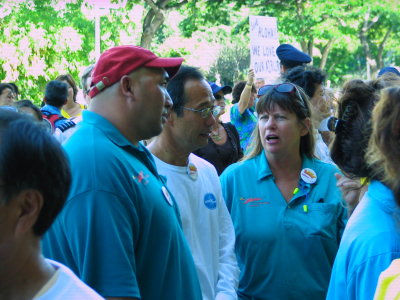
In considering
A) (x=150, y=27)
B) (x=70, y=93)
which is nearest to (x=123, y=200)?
(x=70, y=93)

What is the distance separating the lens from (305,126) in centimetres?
444

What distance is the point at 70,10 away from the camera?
17000 millimetres

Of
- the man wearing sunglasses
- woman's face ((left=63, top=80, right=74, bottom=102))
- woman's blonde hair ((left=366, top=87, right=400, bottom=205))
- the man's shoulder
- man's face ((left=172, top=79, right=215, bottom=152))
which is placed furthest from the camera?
woman's face ((left=63, top=80, right=74, bottom=102))

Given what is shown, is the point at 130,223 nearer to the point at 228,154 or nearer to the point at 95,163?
the point at 95,163

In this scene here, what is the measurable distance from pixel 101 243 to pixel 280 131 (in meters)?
2.23

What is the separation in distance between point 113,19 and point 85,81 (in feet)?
44.5

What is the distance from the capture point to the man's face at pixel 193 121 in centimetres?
373

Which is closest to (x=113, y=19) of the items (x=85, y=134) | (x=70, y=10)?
(x=70, y=10)

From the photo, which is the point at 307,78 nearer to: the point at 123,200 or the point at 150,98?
the point at 150,98

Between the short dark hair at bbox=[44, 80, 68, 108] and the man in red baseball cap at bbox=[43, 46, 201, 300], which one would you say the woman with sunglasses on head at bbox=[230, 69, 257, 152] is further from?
the man in red baseball cap at bbox=[43, 46, 201, 300]

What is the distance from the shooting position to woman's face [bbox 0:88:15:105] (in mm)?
8936

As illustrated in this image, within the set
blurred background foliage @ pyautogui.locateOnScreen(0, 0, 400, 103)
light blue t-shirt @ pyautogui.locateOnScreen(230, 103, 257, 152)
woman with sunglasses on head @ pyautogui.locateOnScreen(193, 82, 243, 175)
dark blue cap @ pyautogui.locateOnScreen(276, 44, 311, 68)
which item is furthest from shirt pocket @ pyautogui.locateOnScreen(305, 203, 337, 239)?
blurred background foliage @ pyautogui.locateOnScreen(0, 0, 400, 103)

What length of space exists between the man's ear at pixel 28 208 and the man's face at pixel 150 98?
1022 millimetres

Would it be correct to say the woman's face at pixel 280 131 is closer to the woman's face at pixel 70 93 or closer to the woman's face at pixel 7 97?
the woman's face at pixel 70 93
